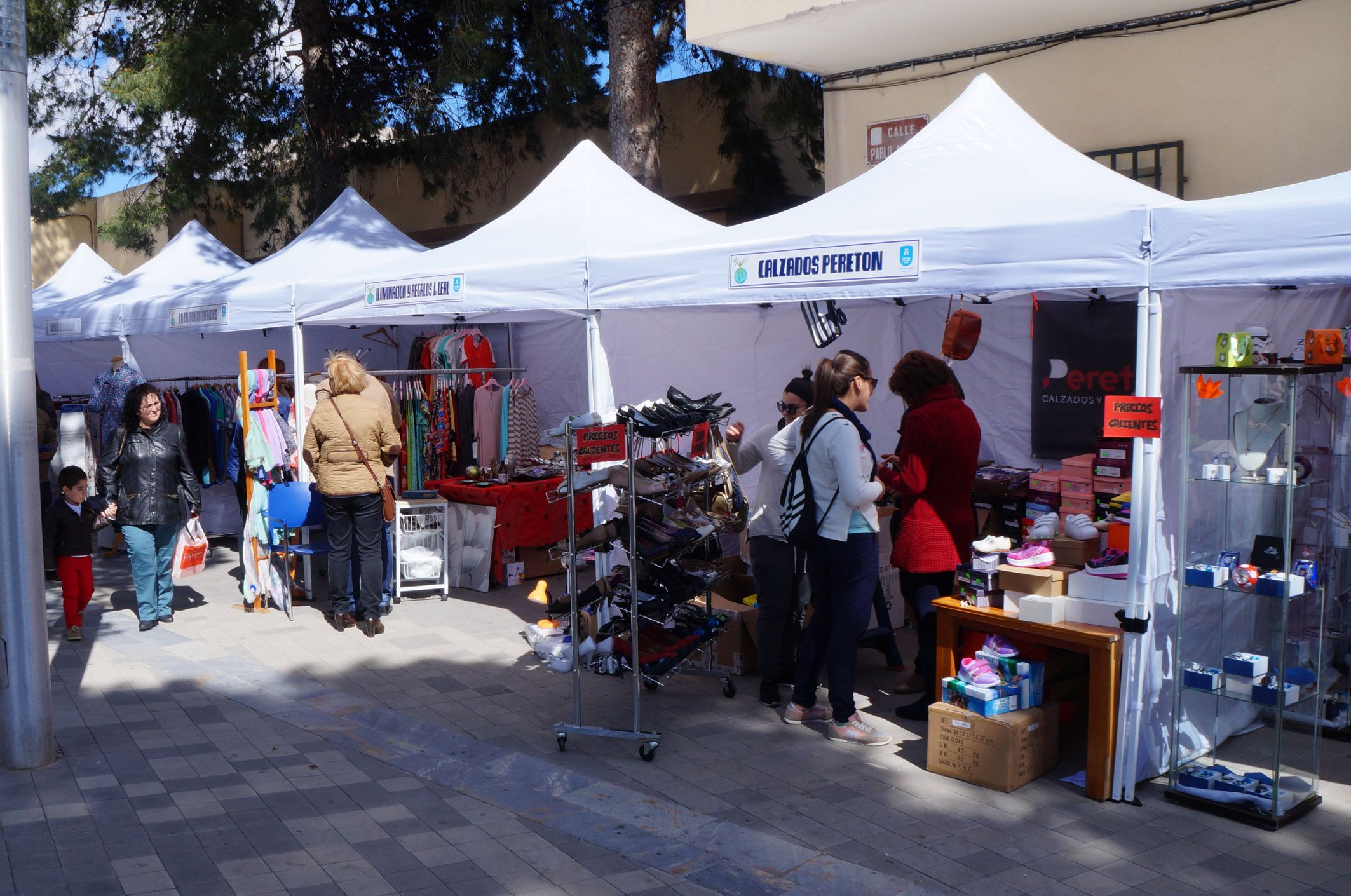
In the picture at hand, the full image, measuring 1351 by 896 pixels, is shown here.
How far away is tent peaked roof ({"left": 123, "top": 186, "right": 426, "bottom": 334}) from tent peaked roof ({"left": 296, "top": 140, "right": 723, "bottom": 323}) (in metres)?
0.50

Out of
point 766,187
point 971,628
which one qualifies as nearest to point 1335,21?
point 971,628

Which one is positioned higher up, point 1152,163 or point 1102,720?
point 1152,163

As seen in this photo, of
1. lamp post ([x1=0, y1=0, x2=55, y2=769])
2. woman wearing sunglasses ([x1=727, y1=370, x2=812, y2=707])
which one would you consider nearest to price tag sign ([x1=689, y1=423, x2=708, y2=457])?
woman wearing sunglasses ([x1=727, y1=370, x2=812, y2=707])

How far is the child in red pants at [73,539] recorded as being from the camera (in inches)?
273

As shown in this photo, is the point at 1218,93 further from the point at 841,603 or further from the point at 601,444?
the point at 601,444

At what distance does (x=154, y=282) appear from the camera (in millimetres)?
11211

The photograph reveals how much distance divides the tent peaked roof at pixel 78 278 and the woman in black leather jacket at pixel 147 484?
6837mm

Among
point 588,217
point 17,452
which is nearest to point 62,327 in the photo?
point 588,217

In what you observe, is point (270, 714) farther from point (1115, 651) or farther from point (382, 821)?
point (1115, 651)

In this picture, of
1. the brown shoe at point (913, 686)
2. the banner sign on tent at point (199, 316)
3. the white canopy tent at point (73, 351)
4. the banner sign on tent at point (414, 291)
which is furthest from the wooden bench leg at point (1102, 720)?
the white canopy tent at point (73, 351)

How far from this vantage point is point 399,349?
12.2 m

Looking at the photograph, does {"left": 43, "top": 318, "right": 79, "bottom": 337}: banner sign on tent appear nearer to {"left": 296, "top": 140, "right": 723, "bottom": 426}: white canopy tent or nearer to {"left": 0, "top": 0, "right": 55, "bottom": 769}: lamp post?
{"left": 296, "top": 140, "right": 723, "bottom": 426}: white canopy tent

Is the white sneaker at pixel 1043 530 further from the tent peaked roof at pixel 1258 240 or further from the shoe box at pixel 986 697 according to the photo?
the tent peaked roof at pixel 1258 240

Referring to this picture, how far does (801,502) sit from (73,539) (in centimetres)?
467
